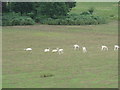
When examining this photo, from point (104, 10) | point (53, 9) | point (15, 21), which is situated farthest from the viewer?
point (104, 10)

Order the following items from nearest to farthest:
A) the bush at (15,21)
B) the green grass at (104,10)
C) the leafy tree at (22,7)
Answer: the bush at (15,21) → the leafy tree at (22,7) → the green grass at (104,10)

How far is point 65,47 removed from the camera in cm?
2855

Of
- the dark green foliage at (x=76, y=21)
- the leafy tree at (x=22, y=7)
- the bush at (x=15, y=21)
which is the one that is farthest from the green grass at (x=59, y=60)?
the leafy tree at (x=22, y=7)

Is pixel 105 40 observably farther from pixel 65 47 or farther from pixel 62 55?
pixel 62 55

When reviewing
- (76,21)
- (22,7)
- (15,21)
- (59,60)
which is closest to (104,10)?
(22,7)

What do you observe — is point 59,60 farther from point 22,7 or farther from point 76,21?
point 22,7

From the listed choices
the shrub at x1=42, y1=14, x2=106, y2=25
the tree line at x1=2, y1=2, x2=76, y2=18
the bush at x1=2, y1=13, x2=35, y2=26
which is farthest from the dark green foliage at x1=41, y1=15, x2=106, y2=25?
the bush at x1=2, y1=13, x2=35, y2=26

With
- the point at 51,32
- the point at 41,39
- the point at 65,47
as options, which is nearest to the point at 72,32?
the point at 51,32

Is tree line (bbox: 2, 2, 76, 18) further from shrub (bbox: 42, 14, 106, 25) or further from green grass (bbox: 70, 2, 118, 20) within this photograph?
green grass (bbox: 70, 2, 118, 20)

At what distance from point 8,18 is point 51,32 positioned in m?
9.41

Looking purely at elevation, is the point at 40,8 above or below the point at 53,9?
above

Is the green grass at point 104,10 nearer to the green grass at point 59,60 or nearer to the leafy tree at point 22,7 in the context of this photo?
the leafy tree at point 22,7

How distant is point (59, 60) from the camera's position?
23.3 metres

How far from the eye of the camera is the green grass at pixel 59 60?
58.3 feet
